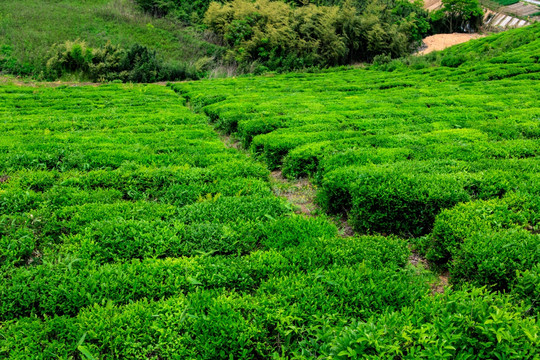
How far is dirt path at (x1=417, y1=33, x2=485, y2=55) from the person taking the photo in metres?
45.1

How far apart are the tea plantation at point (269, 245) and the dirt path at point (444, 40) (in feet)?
135

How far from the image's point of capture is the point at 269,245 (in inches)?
183

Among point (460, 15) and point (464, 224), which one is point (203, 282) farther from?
point (460, 15)

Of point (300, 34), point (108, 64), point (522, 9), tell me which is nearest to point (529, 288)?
point (108, 64)

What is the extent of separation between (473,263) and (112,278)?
4226 mm

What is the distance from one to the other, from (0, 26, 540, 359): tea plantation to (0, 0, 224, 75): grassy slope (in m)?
27.3

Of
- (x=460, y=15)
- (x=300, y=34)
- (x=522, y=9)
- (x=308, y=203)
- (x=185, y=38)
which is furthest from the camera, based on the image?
(x=522, y=9)

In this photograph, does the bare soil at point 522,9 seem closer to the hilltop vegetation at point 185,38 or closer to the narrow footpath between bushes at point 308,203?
the hilltop vegetation at point 185,38

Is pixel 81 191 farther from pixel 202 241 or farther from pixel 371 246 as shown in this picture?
pixel 371 246

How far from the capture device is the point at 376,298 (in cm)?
354

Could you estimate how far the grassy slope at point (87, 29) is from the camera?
30922 mm

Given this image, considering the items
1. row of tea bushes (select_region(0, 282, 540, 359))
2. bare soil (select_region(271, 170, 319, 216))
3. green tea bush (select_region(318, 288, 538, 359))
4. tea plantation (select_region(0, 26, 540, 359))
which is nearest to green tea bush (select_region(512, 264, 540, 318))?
tea plantation (select_region(0, 26, 540, 359))

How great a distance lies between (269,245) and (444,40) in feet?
174

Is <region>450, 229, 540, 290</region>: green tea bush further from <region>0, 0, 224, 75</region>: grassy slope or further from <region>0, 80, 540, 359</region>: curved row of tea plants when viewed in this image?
<region>0, 0, 224, 75</region>: grassy slope
